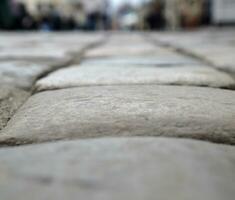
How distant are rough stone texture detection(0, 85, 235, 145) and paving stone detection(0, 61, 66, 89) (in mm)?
231

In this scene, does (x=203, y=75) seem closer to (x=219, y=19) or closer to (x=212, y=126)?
(x=212, y=126)

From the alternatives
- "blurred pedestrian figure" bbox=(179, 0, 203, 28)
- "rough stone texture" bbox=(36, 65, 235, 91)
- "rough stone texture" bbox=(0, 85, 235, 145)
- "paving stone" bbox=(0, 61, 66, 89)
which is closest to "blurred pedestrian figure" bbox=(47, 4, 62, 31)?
"blurred pedestrian figure" bbox=(179, 0, 203, 28)

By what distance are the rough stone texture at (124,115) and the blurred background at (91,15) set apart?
8.62 metres

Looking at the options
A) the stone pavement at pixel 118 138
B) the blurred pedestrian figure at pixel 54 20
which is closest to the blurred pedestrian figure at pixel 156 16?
the blurred pedestrian figure at pixel 54 20

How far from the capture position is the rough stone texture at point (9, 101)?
0.97 metres

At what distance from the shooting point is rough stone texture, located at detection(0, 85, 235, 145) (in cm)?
75

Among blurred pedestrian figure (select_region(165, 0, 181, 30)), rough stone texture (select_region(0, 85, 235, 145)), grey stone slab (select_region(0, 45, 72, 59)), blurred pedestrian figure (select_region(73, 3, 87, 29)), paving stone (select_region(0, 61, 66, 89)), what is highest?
rough stone texture (select_region(0, 85, 235, 145))

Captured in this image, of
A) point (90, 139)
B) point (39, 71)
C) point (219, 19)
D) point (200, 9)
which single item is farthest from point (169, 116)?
point (200, 9)

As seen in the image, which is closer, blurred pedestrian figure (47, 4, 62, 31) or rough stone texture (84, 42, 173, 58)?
rough stone texture (84, 42, 173, 58)

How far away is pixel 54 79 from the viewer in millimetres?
1327

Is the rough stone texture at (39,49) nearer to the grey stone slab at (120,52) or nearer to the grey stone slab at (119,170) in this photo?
the grey stone slab at (120,52)

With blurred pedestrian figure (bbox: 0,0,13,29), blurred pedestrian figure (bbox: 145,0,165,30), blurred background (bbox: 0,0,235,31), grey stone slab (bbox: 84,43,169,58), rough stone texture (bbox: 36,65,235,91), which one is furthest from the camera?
blurred pedestrian figure (bbox: 145,0,165,30)

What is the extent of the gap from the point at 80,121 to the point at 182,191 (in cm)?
35

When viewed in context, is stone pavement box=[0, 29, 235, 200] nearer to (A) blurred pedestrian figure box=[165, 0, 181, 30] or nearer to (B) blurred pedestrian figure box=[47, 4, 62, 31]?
(A) blurred pedestrian figure box=[165, 0, 181, 30]
